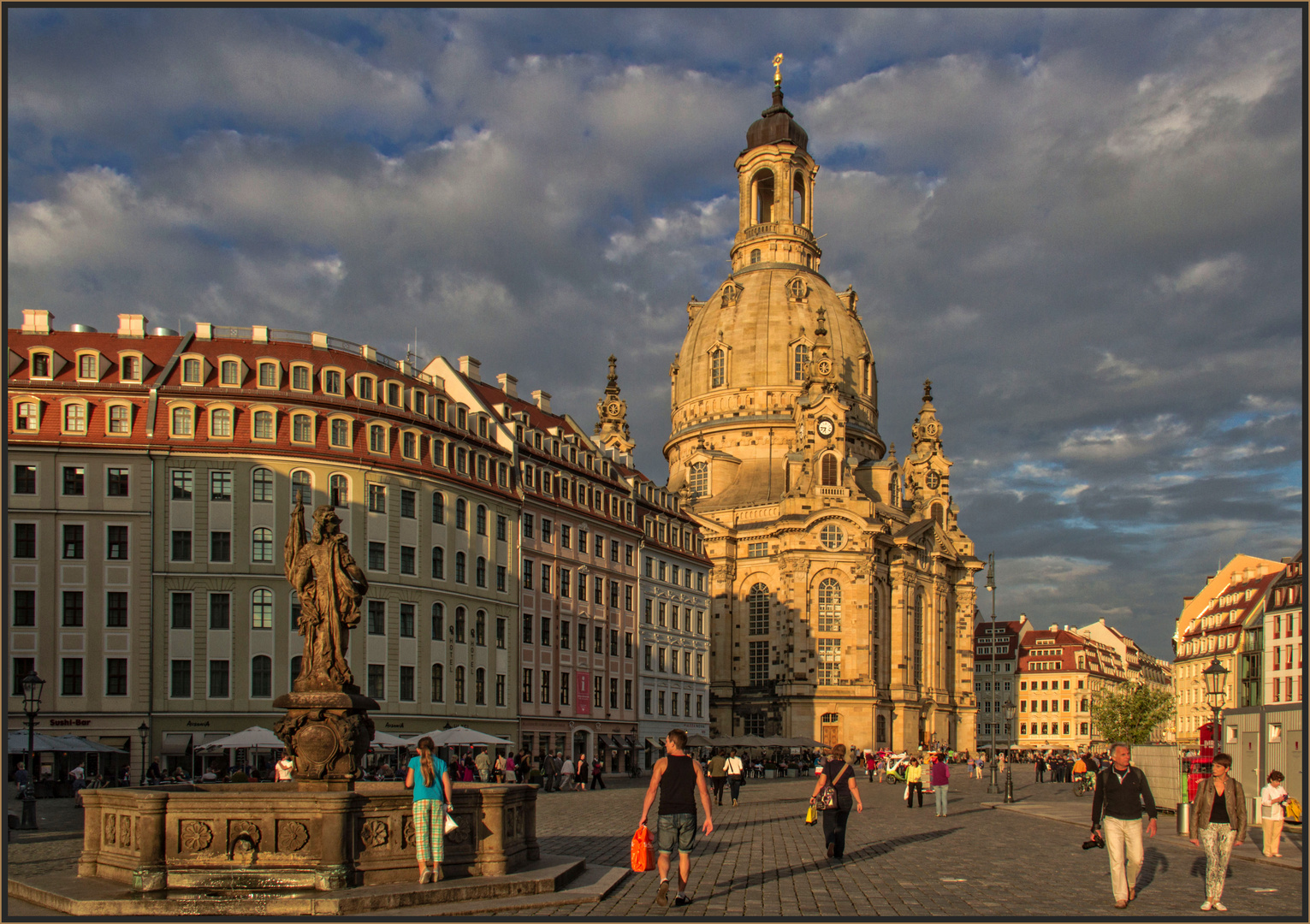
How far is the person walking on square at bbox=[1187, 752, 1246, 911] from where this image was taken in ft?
53.3

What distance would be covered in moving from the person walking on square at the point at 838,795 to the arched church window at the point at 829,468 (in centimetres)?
9246

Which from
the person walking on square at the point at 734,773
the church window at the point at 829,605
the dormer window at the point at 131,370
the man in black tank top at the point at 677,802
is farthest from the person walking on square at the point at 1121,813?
the church window at the point at 829,605

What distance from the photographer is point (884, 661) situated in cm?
11531

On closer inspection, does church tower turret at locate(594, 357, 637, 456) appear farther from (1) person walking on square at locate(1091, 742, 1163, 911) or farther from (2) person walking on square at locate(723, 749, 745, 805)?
(1) person walking on square at locate(1091, 742, 1163, 911)

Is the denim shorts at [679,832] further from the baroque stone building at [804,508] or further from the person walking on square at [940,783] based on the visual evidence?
the baroque stone building at [804,508]

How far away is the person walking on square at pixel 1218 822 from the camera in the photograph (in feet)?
53.3

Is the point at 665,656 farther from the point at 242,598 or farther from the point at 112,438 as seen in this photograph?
the point at 112,438

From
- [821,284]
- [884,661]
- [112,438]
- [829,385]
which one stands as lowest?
[884,661]

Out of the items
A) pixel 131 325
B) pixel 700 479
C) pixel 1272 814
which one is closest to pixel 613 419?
pixel 700 479

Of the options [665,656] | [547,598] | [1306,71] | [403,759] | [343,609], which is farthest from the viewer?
[665,656]

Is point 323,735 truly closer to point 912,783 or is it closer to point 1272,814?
point 1272,814

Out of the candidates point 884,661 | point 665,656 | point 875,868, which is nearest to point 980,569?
point 884,661

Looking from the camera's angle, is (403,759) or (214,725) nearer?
(214,725)

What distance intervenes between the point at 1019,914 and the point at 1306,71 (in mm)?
9799
